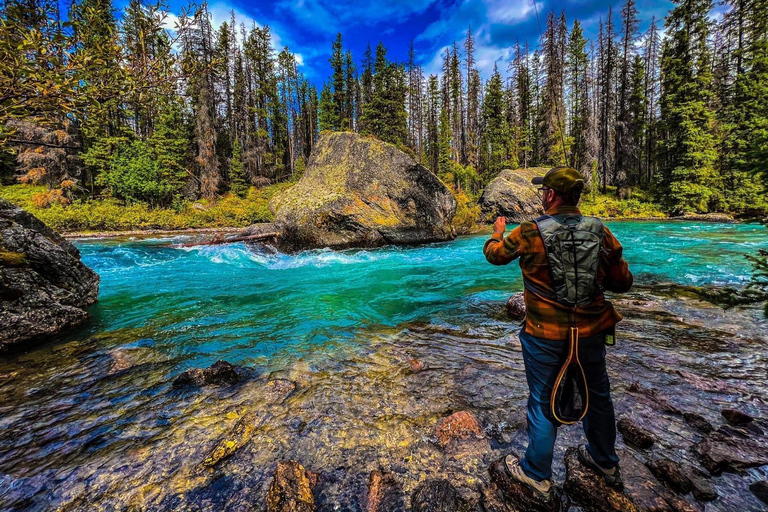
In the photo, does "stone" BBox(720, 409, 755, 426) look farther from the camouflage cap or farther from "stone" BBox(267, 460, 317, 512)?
"stone" BBox(267, 460, 317, 512)

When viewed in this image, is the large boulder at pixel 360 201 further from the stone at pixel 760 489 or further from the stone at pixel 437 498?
the stone at pixel 760 489

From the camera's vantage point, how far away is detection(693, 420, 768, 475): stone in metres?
2.45

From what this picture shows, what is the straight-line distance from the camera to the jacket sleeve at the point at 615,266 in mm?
2262

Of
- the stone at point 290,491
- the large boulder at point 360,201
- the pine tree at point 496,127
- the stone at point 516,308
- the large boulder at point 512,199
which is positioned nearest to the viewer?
the stone at point 290,491

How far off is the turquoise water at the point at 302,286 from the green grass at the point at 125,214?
10.3 metres

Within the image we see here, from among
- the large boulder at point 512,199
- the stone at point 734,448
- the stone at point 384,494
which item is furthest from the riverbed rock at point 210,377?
the large boulder at point 512,199

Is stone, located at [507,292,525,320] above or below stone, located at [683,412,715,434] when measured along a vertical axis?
above

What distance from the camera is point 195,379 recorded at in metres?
4.05

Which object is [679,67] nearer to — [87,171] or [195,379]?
[195,379]

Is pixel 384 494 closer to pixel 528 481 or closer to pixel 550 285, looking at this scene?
pixel 528 481

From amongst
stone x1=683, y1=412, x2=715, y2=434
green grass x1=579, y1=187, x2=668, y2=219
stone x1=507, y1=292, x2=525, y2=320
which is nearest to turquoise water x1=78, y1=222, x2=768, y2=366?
stone x1=507, y1=292, x2=525, y2=320

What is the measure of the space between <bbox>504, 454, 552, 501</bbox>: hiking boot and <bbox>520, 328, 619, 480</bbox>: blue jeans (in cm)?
3

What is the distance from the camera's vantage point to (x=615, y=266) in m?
2.29

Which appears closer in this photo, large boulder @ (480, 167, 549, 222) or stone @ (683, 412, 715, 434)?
stone @ (683, 412, 715, 434)
